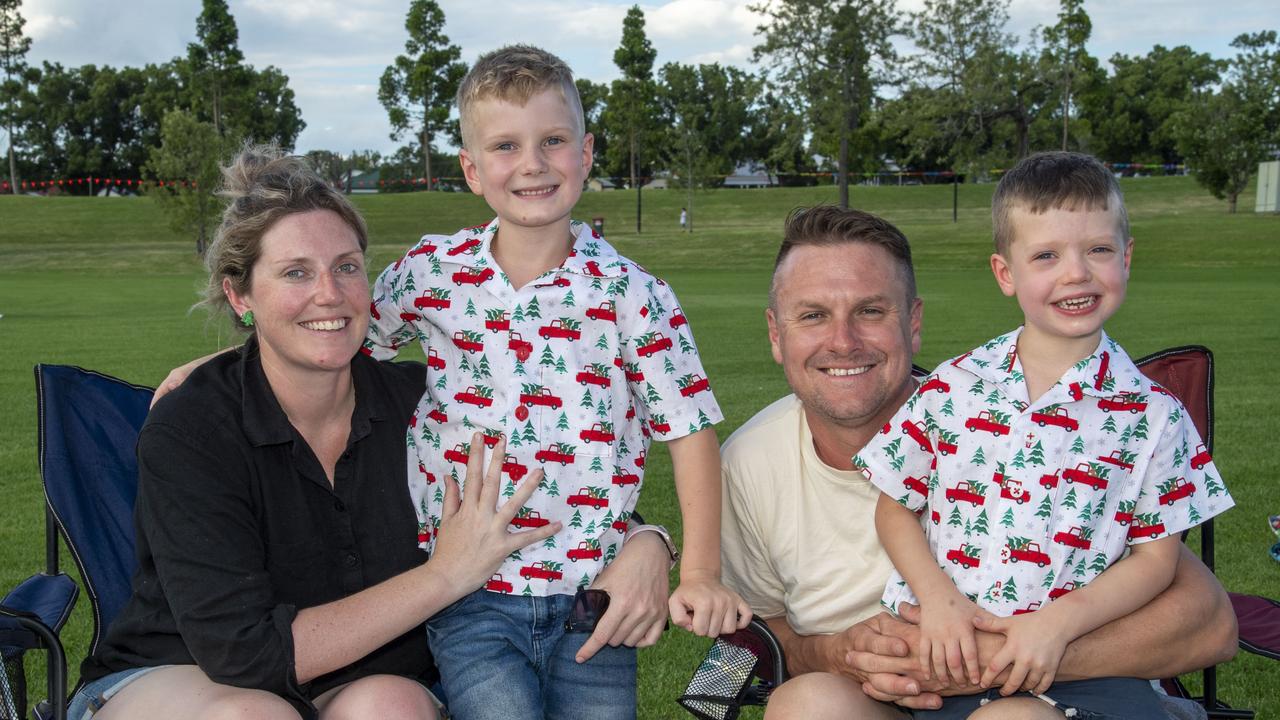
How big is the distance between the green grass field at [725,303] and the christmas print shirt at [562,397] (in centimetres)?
62

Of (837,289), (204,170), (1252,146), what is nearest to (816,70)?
(1252,146)

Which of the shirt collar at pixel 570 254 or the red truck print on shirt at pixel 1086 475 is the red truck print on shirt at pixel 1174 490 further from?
the shirt collar at pixel 570 254

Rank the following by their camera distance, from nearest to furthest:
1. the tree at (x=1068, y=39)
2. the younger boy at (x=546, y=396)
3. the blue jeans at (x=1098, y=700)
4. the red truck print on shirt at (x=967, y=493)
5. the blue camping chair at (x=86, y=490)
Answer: the blue jeans at (x=1098, y=700) < the red truck print on shirt at (x=967, y=493) < the younger boy at (x=546, y=396) < the blue camping chair at (x=86, y=490) < the tree at (x=1068, y=39)

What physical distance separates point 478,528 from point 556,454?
307mm

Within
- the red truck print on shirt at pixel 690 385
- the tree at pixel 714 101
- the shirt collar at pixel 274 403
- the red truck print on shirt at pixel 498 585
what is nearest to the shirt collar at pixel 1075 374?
the red truck print on shirt at pixel 690 385

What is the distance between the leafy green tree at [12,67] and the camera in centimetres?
6588

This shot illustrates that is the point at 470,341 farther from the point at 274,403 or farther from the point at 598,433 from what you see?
the point at 274,403

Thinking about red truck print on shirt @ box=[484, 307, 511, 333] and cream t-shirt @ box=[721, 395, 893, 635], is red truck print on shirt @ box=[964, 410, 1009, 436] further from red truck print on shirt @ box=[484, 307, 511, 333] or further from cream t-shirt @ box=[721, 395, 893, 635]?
red truck print on shirt @ box=[484, 307, 511, 333]

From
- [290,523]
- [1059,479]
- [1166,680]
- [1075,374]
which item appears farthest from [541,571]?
[1166,680]

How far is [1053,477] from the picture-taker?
2.43 m

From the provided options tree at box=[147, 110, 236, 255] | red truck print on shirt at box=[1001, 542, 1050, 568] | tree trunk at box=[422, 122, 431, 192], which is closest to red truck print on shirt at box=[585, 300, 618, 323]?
red truck print on shirt at box=[1001, 542, 1050, 568]

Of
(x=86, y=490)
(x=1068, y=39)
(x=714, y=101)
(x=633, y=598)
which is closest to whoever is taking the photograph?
(x=633, y=598)

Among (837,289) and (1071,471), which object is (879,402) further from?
(1071,471)

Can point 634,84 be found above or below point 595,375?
above
